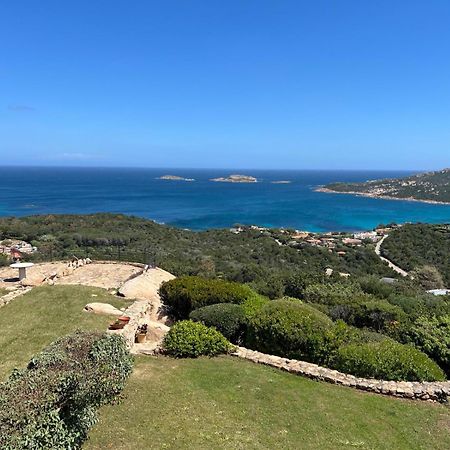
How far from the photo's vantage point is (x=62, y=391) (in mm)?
5141

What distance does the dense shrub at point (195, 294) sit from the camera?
13.9m

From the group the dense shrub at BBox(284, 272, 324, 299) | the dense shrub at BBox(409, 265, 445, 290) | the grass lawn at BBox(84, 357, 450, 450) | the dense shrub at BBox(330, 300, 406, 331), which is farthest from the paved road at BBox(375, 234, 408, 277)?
the grass lawn at BBox(84, 357, 450, 450)

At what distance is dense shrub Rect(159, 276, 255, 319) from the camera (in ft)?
45.6

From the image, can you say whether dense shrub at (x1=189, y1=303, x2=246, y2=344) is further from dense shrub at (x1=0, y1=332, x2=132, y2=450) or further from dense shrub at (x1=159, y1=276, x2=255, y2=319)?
dense shrub at (x1=0, y1=332, x2=132, y2=450)

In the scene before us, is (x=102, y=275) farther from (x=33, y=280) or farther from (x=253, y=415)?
(x=253, y=415)

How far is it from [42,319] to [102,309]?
1799mm

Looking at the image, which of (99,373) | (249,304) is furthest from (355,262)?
(99,373)

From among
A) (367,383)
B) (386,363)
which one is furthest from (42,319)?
(386,363)

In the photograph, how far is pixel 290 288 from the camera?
20.2 m

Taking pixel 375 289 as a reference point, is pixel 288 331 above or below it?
above

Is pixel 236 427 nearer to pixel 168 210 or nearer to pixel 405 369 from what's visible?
pixel 405 369

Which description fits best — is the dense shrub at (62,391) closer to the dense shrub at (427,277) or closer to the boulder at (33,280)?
the boulder at (33,280)

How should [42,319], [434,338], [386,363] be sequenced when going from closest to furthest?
[386,363] < [434,338] < [42,319]

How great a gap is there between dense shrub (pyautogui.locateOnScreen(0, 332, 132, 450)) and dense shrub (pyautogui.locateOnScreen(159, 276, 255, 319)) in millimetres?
7667
